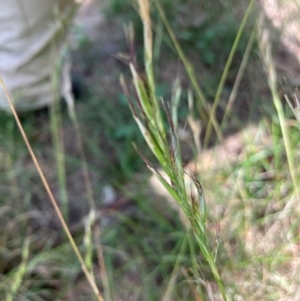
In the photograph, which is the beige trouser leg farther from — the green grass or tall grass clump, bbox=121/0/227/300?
tall grass clump, bbox=121/0/227/300


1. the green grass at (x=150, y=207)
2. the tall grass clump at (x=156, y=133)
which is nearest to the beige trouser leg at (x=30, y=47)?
the green grass at (x=150, y=207)

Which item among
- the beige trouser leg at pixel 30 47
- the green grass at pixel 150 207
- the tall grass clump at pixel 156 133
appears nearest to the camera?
the tall grass clump at pixel 156 133

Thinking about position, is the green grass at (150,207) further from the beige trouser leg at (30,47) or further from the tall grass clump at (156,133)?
the tall grass clump at (156,133)

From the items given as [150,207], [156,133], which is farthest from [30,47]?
[156,133]

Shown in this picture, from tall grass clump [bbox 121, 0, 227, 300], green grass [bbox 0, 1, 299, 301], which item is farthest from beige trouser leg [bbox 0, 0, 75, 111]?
tall grass clump [bbox 121, 0, 227, 300]

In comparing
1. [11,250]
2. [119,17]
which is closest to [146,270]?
[11,250]

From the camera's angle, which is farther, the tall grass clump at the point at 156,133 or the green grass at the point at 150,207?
the green grass at the point at 150,207
